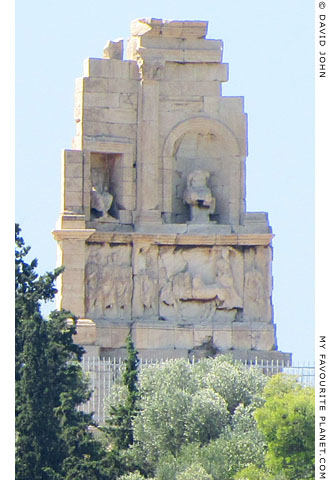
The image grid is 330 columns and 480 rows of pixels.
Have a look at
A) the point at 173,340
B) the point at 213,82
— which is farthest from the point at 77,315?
the point at 213,82

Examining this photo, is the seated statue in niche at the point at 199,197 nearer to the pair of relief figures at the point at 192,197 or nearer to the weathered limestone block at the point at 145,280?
the pair of relief figures at the point at 192,197

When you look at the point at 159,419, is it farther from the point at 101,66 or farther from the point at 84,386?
the point at 101,66

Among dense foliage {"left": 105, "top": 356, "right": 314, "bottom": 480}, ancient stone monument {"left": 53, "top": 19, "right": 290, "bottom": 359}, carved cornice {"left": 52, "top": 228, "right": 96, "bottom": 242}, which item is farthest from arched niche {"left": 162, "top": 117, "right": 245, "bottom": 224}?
dense foliage {"left": 105, "top": 356, "right": 314, "bottom": 480}

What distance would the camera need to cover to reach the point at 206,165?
176 ft

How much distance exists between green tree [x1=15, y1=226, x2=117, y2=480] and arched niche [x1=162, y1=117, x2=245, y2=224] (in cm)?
629

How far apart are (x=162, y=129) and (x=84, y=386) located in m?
6.91

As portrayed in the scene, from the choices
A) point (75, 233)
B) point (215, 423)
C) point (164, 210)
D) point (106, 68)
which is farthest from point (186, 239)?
point (215, 423)

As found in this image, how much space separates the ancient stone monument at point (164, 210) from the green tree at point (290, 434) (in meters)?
6.04

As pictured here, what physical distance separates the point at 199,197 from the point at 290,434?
804 centimetres

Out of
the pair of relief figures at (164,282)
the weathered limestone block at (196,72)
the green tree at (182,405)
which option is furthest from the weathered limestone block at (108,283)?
the green tree at (182,405)

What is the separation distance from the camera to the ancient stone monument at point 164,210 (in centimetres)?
5219
